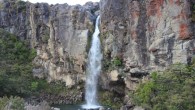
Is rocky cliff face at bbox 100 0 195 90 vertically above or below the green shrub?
above

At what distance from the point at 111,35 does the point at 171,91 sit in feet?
47.5

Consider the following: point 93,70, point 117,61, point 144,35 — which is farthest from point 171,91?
point 93,70

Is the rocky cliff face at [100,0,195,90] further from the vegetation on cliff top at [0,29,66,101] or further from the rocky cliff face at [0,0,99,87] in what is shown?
the vegetation on cliff top at [0,29,66,101]

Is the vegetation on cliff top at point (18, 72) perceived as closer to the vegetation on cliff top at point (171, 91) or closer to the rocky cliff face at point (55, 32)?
Result: the rocky cliff face at point (55, 32)

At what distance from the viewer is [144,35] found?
129ft

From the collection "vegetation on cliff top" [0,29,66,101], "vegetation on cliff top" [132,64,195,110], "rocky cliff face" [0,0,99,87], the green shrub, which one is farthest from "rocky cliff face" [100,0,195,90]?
"vegetation on cliff top" [0,29,66,101]

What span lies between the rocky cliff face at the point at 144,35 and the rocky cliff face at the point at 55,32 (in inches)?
150

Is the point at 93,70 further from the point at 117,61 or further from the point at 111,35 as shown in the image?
the point at 111,35

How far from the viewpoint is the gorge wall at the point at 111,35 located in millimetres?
36031

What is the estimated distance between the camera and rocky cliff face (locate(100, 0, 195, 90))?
35.5 m

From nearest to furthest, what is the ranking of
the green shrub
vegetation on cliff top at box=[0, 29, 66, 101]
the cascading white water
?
the green shrub < vegetation on cliff top at box=[0, 29, 66, 101] < the cascading white water

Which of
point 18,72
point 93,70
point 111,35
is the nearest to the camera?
point 111,35

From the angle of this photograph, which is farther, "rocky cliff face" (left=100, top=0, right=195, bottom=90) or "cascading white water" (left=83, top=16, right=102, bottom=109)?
"cascading white water" (left=83, top=16, right=102, bottom=109)

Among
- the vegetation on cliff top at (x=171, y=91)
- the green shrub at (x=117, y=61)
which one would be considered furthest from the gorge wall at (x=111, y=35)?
the vegetation on cliff top at (x=171, y=91)
